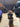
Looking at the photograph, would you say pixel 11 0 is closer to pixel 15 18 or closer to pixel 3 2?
pixel 3 2

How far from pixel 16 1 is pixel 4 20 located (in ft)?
1.02

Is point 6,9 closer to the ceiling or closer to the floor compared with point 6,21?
closer to the ceiling

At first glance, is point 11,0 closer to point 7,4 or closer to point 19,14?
point 7,4

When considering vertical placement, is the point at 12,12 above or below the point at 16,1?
below

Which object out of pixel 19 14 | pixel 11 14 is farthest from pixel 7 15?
pixel 19 14

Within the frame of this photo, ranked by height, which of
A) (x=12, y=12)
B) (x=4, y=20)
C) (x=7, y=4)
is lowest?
(x=4, y=20)

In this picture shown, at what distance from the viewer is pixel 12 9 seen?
652 mm

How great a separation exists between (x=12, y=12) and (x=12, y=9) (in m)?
0.04

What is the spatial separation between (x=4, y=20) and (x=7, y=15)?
81 mm

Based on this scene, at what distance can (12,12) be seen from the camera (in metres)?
0.65

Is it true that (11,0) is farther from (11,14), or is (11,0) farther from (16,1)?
(11,14)

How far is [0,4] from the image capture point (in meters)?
0.65

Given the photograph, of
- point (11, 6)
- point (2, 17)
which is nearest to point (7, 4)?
point (11, 6)

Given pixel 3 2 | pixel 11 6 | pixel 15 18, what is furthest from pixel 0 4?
pixel 15 18
